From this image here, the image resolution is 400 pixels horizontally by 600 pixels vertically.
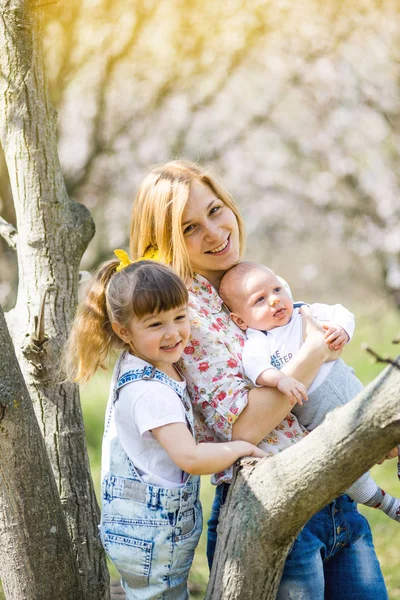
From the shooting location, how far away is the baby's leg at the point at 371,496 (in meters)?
2.00

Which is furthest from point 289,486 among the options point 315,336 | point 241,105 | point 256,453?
point 241,105

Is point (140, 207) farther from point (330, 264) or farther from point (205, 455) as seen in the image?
point (330, 264)

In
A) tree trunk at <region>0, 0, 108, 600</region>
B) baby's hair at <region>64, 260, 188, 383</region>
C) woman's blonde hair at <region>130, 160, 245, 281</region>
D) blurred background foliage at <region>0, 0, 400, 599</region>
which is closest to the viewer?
baby's hair at <region>64, 260, 188, 383</region>

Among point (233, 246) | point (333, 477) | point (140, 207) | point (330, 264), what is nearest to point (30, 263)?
point (140, 207)

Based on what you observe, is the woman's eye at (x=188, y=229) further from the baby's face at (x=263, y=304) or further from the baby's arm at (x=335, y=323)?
the baby's arm at (x=335, y=323)

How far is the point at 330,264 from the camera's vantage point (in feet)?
28.9

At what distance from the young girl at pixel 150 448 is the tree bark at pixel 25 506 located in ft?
0.67

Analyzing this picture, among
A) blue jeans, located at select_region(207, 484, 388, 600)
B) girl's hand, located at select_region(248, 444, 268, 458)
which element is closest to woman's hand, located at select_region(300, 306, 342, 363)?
girl's hand, located at select_region(248, 444, 268, 458)

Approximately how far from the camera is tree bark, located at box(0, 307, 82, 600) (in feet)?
6.45

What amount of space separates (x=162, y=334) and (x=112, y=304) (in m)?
0.16

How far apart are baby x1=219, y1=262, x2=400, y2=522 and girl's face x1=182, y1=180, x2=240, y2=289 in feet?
0.17

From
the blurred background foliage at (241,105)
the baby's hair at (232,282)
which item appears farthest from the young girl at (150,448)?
the blurred background foliage at (241,105)

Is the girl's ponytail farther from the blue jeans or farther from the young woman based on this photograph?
the blue jeans

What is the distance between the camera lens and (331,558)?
2.11 m
